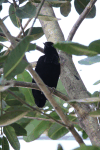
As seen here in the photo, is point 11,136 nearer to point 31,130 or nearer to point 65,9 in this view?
point 31,130

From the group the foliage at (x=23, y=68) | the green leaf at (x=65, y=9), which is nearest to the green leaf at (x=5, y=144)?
the foliage at (x=23, y=68)

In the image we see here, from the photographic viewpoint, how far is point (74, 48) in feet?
1.55

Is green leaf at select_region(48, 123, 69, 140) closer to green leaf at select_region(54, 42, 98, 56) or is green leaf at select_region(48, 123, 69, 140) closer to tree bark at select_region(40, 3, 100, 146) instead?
tree bark at select_region(40, 3, 100, 146)

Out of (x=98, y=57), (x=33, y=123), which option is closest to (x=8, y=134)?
(x=33, y=123)

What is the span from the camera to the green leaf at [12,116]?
2.11 feet

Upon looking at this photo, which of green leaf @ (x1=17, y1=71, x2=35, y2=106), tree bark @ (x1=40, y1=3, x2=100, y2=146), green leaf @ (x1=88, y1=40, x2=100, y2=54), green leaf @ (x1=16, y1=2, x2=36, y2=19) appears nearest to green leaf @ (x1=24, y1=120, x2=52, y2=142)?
green leaf @ (x1=17, y1=71, x2=35, y2=106)

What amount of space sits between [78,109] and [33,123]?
1.15ft

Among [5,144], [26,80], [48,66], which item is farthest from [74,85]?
[48,66]

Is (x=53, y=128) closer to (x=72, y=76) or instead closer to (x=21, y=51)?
(x=72, y=76)

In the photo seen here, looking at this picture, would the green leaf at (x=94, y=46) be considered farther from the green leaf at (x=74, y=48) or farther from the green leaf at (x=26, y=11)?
the green leaf at (x=26, y=11)

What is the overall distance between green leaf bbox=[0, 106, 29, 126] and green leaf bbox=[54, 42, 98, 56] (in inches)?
12.4

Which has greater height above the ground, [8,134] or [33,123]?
[8,134]

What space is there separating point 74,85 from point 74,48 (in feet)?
1.80

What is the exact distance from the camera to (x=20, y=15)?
0.77 m
